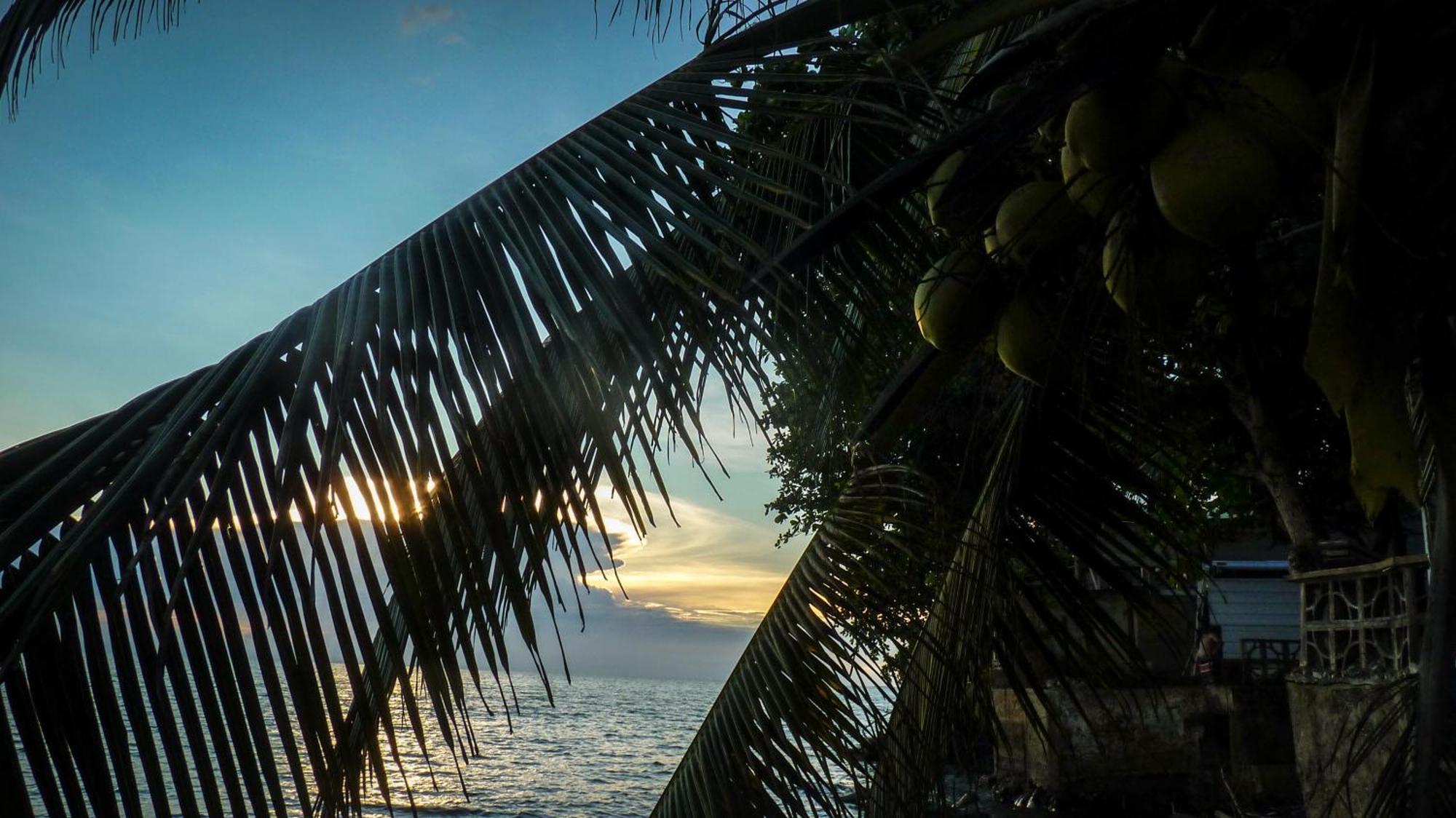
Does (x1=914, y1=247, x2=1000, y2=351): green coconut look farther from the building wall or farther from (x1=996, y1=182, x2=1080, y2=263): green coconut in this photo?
the building wall

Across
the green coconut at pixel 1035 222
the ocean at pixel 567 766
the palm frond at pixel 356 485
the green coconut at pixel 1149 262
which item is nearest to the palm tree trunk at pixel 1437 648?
the green coconut at pixel 1149 262

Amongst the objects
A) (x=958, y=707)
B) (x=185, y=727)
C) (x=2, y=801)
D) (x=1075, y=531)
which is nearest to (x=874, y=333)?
(x=1075, y=531)

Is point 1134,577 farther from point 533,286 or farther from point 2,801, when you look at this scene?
point 2,801

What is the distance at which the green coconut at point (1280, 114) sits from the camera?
3.28ft

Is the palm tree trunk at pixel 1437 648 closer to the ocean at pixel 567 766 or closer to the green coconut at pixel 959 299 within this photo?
the green coconut at pixel 959 299

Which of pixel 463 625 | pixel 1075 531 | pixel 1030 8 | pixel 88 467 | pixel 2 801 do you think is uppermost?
pixel 1030 8

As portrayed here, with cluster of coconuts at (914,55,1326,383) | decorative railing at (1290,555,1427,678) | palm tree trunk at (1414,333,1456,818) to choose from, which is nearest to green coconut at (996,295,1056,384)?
cluster of coconuts at (914,55,1326,383)

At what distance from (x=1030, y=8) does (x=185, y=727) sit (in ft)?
4.65

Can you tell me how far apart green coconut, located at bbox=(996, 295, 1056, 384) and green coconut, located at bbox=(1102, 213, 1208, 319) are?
0.15 meters

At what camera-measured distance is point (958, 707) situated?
7.39 ft

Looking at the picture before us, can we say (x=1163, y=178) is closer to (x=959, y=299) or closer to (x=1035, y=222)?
(x=1035, y=222)

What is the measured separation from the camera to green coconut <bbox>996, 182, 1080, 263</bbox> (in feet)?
4.02

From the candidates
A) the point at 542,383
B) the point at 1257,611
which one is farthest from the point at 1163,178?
the point at 1257,611

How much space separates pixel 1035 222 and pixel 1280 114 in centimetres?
29
